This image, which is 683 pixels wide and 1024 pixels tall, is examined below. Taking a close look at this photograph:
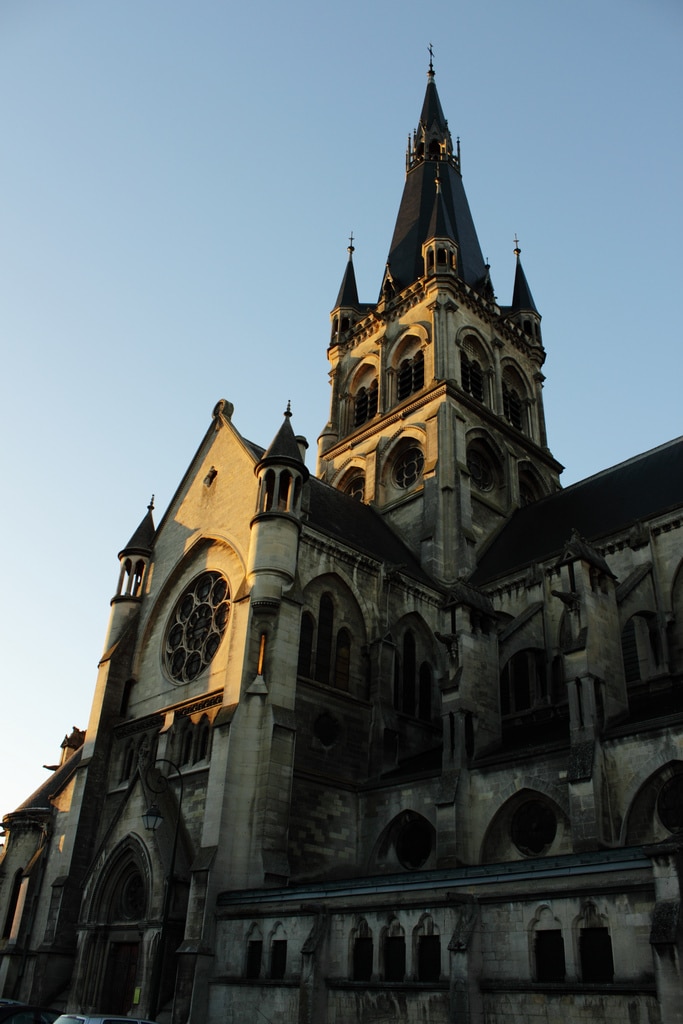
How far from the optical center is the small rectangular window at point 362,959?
15.9 metres

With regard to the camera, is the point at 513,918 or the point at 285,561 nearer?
the point at 513,918

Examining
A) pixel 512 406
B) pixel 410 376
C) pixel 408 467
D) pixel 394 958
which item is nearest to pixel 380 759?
pixel 394 958

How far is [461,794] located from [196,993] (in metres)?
7.53

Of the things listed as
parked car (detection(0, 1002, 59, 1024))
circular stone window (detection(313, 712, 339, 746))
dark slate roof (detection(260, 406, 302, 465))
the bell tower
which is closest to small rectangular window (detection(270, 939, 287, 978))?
parked car (detection(0, 1002, 59, 1024))

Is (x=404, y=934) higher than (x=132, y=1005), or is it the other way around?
(x=404, y=934)

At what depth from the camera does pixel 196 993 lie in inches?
737

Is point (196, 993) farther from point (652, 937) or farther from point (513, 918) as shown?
point (652, 937)

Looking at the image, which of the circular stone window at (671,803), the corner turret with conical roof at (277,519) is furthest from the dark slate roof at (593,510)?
the circular stone window at (671,803)

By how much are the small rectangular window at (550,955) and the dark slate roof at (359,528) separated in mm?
14749

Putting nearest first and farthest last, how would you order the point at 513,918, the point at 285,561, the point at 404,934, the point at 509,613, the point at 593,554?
the point at 513,918, the point at 404,934, the point at 593,554, the point at 285,561, the point at 509,613

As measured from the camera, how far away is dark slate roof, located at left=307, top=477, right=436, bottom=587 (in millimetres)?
28547

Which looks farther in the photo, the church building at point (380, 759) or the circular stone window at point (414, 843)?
the circular stone window at point (414, 843)

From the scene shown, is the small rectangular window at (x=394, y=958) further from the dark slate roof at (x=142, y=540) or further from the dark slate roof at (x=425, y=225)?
the dark slate roof at (x=425, y=225)

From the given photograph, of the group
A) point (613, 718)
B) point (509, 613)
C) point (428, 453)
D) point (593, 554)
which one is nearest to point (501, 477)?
point (428, 453)
